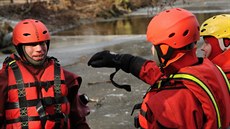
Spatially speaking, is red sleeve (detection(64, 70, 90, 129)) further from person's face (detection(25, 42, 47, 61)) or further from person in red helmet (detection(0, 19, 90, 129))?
person's face (detection(25, 42, 47, 61))

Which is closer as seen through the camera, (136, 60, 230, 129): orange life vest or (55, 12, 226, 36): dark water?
(136, 60, 230, 129): orange life vest

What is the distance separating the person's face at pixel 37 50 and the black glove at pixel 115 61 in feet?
1.68

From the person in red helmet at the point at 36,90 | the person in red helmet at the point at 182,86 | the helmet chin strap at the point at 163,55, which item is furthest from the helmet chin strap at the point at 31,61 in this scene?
the helmet chin strap at the point at 163,55

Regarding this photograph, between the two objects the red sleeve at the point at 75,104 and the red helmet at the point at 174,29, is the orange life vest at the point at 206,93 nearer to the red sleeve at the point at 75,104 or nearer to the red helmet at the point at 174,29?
the red helmet at the point at 174,29

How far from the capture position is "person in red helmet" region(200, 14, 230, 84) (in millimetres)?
3062

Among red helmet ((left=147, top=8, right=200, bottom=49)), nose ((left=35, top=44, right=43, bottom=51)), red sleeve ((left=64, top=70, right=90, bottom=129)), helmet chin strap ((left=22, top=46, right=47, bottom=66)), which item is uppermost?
red helmet ((left=147, top=8, right=200, bottom=49))

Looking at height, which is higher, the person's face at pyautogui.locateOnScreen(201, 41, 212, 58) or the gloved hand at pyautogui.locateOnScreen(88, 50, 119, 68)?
the gloved hand at pyautogui.locateOnScreen(88, 50, 119, 68)

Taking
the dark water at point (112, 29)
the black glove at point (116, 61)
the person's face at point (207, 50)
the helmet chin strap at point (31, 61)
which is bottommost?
the dark water at point (112, 29)

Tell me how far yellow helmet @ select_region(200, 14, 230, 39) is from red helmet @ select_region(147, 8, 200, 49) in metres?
1.00

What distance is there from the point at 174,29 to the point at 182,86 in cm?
32

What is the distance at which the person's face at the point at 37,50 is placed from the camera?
3.05 m

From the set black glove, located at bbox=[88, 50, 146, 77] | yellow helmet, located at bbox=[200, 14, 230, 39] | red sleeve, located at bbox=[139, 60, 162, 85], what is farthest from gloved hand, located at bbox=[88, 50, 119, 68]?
yellow helmet, located at bbox=[200, 14, 230, 39]

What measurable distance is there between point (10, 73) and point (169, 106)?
4.50 ft

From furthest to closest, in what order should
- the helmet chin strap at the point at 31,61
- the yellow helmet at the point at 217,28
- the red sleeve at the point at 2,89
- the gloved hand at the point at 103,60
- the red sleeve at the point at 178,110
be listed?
the yellow helmet at the point at 217,28 < the helmet chin strap at the point at 31,61 < the red sleeve at the point at 2,89 < the gloved hand at the point at 103,60 < the red sleeve at the point at 178,110
